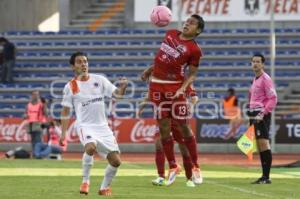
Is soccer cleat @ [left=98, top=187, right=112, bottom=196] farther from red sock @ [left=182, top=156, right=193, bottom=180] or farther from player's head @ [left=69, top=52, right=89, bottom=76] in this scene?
red sock @ [left=182, top=156, right=193, bottom=180]

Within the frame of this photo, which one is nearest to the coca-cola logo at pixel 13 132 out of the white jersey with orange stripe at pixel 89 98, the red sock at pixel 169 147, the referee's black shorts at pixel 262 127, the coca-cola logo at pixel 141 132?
the coca-cola logo at pixel 141 132

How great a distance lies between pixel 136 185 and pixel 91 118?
2.34 meters

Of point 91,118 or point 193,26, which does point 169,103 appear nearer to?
point 193,26

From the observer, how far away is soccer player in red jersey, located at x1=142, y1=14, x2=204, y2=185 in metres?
13.8

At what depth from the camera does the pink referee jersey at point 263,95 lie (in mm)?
15461

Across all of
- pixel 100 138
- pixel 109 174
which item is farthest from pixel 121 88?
pixel 109 174

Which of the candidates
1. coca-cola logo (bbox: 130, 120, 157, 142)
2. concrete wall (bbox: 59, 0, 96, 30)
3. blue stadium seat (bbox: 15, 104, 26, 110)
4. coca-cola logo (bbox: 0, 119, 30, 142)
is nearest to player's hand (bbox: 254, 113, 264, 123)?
coca-cola logo (bbox: 130, 120, 157, 142)

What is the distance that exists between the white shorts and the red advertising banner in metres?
18.3

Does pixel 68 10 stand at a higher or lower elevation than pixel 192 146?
higher

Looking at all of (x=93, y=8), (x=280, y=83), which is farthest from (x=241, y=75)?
(x=93, y=8)

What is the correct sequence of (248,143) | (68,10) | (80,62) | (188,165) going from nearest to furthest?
(80,62)
(188,165)
(248,143)
(68,10)

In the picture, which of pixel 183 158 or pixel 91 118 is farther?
pixel 183 158

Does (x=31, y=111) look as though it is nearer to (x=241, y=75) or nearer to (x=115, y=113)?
(x=115, y=113)

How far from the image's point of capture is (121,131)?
3086cm
